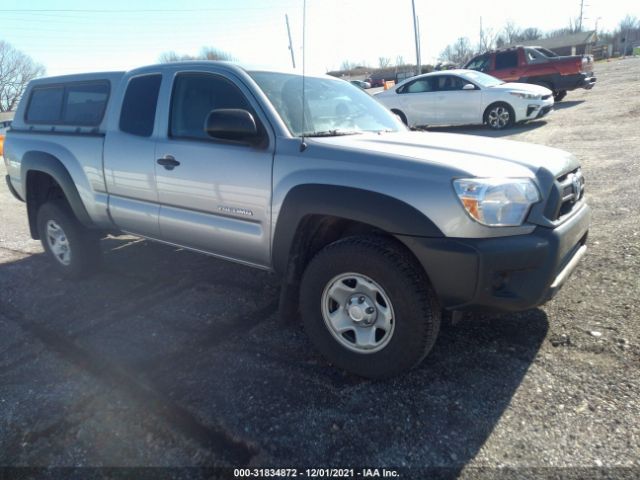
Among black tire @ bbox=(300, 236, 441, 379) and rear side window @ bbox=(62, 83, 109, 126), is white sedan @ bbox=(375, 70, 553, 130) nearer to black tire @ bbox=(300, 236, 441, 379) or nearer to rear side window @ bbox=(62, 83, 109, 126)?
rear side window @ bbox=(62, 83, 109, 126)

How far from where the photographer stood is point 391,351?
264 cm

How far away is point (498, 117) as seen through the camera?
1166cm

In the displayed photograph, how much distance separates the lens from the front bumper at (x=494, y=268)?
2355mm

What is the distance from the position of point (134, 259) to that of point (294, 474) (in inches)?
150

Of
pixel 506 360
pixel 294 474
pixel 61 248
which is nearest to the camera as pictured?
pixel 294 474

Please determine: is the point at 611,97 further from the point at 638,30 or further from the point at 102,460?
the point at 638,30

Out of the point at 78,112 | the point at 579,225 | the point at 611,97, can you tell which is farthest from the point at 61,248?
the point at 611,97

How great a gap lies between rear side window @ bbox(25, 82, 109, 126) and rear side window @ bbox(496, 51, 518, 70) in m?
14.6

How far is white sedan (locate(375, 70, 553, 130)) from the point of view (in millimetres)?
11414

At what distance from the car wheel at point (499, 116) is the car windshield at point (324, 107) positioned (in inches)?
337

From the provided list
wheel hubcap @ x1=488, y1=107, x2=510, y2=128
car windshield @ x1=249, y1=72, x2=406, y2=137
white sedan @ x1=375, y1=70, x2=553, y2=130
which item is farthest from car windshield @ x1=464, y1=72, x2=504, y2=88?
car windshield @ x1=249, y1=72, x2=406, y2=137

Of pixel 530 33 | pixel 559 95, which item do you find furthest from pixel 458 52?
pixel 559 95

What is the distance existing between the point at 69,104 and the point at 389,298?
389 cm

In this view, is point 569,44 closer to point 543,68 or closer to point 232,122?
point 543,68
